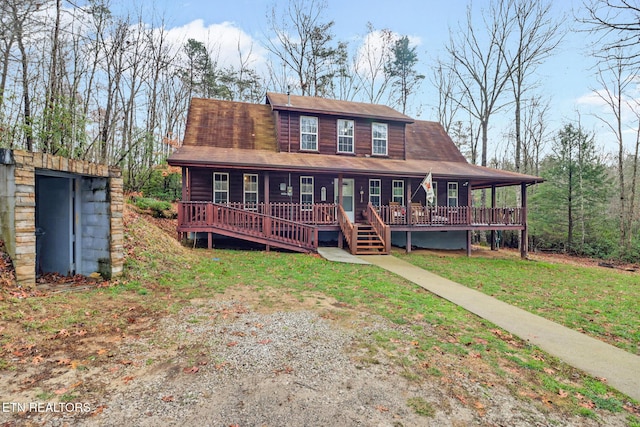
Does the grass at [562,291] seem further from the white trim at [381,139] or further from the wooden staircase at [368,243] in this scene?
the white trim at [381,139]

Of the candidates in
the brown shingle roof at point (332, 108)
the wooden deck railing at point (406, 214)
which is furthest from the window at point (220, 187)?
the brown shingle roof at point (332, 108)

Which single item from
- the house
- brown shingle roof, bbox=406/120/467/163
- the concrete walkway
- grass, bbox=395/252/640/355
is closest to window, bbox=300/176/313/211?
the house

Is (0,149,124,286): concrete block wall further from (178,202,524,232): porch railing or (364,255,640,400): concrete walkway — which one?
(364,255,640,400): concrete walkway

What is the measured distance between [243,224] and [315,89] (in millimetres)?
17845

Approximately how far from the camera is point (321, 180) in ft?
49.1

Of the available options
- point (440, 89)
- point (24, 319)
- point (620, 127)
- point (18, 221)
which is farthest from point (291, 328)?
point (440, 89)

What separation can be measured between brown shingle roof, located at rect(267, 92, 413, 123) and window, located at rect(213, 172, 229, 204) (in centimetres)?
408

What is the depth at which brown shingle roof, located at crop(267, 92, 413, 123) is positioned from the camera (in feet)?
49.4

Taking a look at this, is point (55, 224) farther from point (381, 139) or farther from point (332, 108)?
A: point (381, 139)

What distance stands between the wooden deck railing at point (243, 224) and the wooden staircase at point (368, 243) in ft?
5.90

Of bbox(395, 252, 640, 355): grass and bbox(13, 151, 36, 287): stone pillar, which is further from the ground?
bbox(13, 151, 36, 287): stone pillar

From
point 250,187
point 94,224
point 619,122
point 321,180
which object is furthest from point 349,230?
point 619,122

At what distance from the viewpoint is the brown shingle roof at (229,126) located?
47.2 feet

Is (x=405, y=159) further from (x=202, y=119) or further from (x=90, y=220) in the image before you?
(x=90, y=220)
